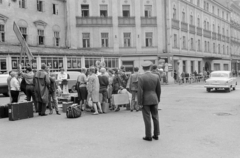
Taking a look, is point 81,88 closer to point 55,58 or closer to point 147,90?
point 147,90

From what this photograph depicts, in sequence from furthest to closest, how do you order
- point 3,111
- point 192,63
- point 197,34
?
point 197,34 < point 192,63 < point 3,111

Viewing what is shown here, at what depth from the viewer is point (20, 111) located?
10.7 meters

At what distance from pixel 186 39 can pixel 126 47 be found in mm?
10739

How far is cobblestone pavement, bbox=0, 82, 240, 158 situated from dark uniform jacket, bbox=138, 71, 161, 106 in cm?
104

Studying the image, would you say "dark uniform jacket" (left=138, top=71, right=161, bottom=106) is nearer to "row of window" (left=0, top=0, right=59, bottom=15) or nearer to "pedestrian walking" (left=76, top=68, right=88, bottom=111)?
"pedestrian walking" (left=76, top=68, right=88, bottom=111)

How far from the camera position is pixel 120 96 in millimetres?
12477

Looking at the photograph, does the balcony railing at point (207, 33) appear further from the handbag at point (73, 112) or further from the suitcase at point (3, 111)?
the suitcase at point (3, 111)

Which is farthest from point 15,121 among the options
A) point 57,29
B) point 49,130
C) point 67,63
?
point 57,29

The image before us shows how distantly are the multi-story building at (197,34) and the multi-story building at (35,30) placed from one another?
47.7ft

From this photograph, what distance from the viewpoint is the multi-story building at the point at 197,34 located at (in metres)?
38.2

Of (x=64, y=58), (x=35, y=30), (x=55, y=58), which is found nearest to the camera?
(x=55, y=58)

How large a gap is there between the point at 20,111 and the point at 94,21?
86.4 ft

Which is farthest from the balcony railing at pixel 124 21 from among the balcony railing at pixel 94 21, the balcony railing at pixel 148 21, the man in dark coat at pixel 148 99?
the man in dark coat at pixel 148 99

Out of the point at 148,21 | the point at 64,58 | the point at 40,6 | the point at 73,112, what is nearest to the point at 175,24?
the point at 148,21
